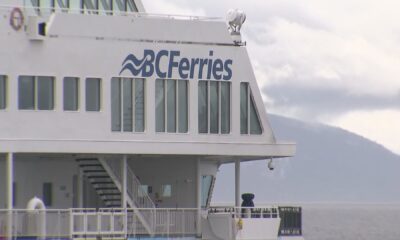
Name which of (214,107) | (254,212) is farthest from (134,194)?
(254,212)

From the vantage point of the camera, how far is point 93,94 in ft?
158

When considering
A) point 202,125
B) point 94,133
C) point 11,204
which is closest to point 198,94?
point 202,125

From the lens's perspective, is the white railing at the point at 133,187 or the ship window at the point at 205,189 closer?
the white railing at the point at 133,187

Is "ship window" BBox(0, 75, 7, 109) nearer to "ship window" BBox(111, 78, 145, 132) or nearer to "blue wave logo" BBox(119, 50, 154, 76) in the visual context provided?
"ship window" BBox(111, 78, 145, 132)

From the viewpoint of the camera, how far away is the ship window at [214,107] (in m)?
49.7

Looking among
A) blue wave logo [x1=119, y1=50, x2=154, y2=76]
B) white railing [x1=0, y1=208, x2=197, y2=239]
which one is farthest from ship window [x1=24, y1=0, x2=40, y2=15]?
white railing [x1=0, y1=208, x2=197, y2=239]

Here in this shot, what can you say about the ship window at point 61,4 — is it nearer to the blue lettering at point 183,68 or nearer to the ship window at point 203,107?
the blue lettering at point 183,68

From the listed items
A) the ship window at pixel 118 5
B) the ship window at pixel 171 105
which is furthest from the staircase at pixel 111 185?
the ship window at pixel 118 5

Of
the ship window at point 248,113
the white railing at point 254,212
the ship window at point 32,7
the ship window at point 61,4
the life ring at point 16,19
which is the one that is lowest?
the white railing at point 254,212

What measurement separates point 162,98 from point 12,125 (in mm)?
5402

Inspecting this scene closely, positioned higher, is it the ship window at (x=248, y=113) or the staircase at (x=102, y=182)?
the ship window at (x=248, y=113)

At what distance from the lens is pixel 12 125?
46.5 metres

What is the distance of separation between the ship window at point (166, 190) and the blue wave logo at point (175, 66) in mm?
4668

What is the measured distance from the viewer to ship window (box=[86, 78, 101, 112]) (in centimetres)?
4794
